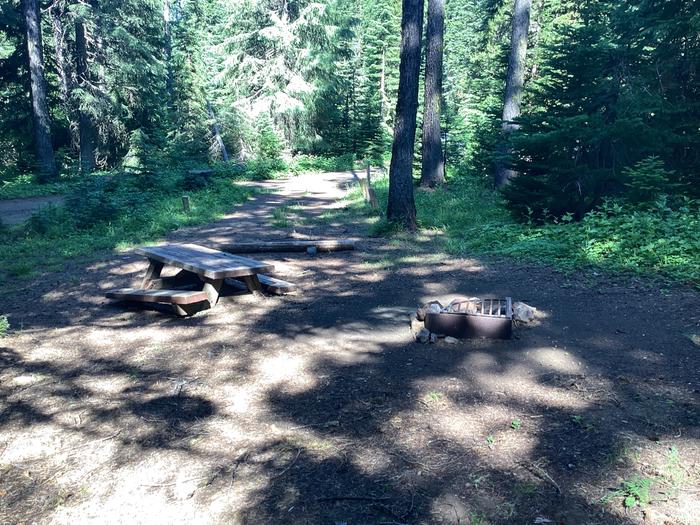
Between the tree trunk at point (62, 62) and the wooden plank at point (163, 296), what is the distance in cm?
2104

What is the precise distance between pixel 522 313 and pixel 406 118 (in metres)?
7.10

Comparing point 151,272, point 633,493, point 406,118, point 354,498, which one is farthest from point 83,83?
point 633,493

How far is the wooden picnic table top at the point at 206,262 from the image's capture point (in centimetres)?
644

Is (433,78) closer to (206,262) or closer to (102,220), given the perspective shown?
(102,220)

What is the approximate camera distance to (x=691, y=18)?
9.20 metres

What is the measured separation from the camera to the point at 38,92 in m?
21.8

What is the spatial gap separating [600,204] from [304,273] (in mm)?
6099

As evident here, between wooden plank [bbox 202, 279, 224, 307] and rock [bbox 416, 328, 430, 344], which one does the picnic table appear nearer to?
wooden plank [bbox 202, 279, 224, 307]

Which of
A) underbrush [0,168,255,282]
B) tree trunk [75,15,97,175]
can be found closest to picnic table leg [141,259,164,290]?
underbrush [0,168,255,282]

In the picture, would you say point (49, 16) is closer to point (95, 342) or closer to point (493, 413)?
point (95, 342)

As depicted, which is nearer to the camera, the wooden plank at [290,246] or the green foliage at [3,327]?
the green foliage at [3,327]

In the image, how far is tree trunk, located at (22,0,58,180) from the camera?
70.6 ft

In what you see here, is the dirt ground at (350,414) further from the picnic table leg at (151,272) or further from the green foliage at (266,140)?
the green foliage at (266,140)

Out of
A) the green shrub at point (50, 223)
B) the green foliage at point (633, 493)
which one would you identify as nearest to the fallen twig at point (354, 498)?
the green foliage at point (633, 493)
